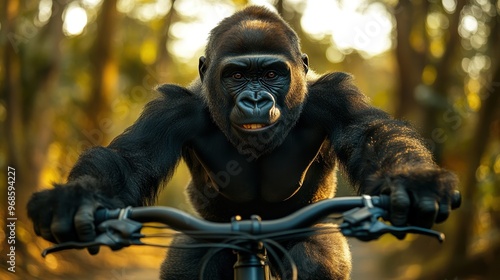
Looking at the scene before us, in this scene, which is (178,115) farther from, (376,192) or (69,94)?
(69,94)

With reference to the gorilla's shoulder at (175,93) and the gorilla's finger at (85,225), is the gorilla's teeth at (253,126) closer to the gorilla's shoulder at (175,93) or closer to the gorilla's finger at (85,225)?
the gorilla's shoulder at (175,93)

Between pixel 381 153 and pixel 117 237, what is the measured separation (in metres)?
1.88

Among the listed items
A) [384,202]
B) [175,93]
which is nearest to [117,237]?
[384,202]

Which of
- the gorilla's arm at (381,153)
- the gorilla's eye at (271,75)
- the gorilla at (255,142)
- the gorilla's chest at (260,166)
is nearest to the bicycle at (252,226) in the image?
the gorilla's arm at (381,153)

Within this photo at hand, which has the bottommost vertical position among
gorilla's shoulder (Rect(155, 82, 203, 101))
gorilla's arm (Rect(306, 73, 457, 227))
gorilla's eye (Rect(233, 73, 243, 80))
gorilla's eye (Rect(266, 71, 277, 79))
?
gorilla's arm (Rect(306, 73, 457, 227))

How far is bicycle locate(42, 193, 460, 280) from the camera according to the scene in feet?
8.83

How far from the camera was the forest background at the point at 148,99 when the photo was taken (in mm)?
11156

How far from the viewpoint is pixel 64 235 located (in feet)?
9.46

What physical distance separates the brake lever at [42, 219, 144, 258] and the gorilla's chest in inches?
88.0

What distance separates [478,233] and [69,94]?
30.7ft

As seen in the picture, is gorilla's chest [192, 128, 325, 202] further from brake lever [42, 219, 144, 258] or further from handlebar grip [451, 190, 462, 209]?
brake lever [42, 219, 144, 258]

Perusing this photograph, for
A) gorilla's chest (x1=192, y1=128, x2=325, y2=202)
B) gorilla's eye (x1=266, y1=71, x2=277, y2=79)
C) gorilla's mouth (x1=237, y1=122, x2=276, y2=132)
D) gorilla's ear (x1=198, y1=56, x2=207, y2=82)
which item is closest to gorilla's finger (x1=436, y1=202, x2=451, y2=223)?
gorilla's mouth (x1=237, y1=122, x2=276, y2=132)

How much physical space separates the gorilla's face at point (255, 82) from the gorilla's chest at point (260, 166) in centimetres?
18

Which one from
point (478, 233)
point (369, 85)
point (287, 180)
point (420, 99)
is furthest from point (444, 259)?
point (369, 85)
